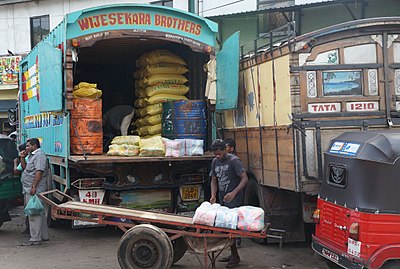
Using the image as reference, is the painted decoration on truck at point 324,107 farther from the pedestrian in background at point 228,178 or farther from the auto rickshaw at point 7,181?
the auto rickshaw at point 7,181

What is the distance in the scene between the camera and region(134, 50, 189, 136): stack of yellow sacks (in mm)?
9367

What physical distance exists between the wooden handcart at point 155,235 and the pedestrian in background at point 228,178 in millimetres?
624

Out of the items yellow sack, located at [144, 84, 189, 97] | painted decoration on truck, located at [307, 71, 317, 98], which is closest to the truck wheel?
painted decoration on truck, located at [307, 71, 317, 98]

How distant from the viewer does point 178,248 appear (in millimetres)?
6660

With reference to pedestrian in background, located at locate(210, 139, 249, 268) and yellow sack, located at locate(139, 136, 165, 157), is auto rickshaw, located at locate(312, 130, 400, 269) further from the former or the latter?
yellow sack, located at locate(139, 136, 165, 157)

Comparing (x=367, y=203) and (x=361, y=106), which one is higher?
(x=361, y=106)

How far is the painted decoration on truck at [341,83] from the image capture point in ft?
21.5

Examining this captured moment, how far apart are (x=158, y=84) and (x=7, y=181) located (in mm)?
3089

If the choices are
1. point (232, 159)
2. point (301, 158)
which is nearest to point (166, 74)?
point (232, 159)

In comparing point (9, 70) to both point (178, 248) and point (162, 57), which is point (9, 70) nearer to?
point (162, 57)

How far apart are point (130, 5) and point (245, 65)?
78.4 inches

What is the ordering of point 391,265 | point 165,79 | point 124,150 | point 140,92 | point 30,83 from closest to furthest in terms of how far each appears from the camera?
point 391,265, point 124,150, point 165,79, point 140,92, point 30,83

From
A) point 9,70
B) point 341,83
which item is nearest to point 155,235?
point 341,83

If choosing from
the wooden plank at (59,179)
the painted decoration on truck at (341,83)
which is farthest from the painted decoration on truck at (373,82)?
the wooden plank at (59,179)
